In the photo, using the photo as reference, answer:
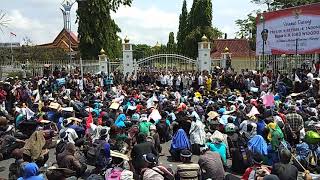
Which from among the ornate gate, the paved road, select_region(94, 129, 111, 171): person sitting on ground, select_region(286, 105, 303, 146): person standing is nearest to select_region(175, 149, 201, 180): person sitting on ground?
select_region(94, 129, 111, 171): person sitting on ground

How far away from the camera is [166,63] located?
2762cm

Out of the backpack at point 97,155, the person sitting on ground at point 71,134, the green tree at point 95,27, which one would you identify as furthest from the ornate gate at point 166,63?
the backpack at point 97,155

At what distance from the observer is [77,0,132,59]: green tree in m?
37.1

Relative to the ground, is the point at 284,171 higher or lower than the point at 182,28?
lower

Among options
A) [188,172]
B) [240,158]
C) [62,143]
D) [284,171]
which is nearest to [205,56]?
[240,158]

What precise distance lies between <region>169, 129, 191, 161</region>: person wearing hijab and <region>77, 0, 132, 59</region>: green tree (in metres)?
27.4

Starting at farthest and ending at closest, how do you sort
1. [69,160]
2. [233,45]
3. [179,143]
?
[233,45], [179,143], [69,160]

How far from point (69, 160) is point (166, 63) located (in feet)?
64.4

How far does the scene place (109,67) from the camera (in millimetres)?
28078

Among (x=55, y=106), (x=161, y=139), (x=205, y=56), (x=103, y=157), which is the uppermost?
(x=205, y=56)

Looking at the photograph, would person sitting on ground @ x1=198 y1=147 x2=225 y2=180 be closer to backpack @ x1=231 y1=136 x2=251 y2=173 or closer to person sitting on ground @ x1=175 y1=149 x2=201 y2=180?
person sitting on ground @ x1=175 y1=149 x2=201 y2=180

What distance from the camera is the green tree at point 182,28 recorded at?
1937 inches

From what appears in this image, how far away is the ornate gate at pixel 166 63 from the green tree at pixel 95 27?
1043 centimetres

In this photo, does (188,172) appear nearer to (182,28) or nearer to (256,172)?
(256,172)
